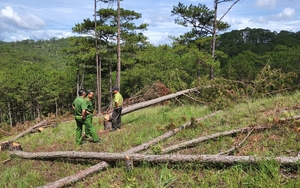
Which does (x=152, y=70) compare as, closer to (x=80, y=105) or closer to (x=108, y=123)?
(x=108, y=123)

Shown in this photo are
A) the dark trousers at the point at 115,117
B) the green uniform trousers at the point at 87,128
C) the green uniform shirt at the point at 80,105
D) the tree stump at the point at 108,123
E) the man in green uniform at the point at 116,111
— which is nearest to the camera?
the green uniform shirt at the point at 80,105

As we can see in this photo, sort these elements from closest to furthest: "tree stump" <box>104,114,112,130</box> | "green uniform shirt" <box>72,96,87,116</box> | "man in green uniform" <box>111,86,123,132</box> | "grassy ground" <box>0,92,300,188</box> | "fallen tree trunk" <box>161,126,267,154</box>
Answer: "grassy ground" <box>0,92,300,188</box> → "fallen tree trunk" <box>161,126,267,154</box> → "green uniform shirt" <box>72,96,87,116</box> → "man in green uniform" <box>111,86,123,132</box> → "tree stump" <box>104,114,112,130</box>

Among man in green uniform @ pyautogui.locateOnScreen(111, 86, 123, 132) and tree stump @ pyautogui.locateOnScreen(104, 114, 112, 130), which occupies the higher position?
man in green uniform @ pyautogui.locateOnScreen(111, 86, 123, 132)

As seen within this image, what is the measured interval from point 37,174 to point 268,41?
8374 centimetres

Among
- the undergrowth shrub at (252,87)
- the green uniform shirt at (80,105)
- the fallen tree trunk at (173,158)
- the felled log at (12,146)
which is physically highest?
the undergrowth shrub at (252,87)

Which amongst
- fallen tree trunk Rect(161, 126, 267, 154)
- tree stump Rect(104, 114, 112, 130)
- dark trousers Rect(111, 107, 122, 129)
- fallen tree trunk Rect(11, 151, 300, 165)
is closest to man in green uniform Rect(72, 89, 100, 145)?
fallen tree trunk Rect(11, 151, 300, 165)

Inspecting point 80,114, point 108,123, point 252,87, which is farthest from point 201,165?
point 252,87

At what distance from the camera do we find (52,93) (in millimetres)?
42875

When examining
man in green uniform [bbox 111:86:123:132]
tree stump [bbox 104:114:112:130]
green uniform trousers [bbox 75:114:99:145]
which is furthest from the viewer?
tree stump [bbox 104:114:112:130]

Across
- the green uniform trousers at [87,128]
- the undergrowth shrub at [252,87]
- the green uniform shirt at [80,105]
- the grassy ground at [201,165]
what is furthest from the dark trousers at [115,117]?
the undergrowth shrub at [252,87]

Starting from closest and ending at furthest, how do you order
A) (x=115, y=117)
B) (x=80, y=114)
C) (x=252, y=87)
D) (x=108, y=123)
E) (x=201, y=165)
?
(x=201, y=165), (x=80, y=114), (x=115, y=117), (x=252, y=87), (x=108, y=123)

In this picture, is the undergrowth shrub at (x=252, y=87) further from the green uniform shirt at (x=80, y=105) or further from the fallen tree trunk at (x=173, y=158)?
the fallen tree trunk at (x=173, y=158)

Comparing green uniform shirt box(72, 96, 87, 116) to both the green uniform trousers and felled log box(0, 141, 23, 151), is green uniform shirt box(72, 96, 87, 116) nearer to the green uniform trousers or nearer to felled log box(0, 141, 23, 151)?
the green uniform trousers

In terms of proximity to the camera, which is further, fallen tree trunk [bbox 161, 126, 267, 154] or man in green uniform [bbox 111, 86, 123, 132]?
man in green uniform [bbox 111, 86, 123, 132]
